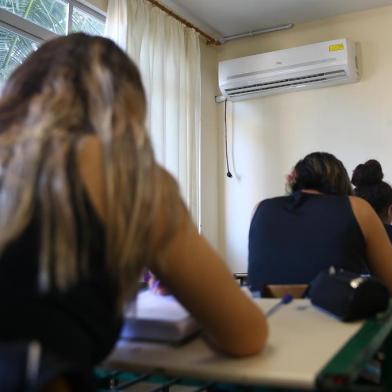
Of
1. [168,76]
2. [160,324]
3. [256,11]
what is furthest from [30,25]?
[160,324]

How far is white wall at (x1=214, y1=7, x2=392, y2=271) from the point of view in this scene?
3.29 meters

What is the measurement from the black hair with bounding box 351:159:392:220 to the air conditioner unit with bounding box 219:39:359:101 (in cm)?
107

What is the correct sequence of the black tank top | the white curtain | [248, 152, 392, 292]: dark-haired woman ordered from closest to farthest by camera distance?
the black tank top, [248, 152, 392, 292]: dark-haired woman, the white curtain

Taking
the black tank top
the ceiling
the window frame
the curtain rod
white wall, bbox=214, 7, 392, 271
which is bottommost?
the black tank top

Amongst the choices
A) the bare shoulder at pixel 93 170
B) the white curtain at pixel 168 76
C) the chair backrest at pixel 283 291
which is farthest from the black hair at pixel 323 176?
the bare shoulder at pixel 93 170

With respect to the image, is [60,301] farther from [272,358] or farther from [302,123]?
[302,123]

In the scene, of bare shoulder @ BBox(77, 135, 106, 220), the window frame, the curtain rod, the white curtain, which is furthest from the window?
bare shoulder @ BBox(77, 135, 106, 220)

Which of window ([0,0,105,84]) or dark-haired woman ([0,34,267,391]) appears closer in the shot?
dark-haired woman ([0,34,267,391])

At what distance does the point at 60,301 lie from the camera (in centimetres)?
65

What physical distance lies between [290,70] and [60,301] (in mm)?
3085

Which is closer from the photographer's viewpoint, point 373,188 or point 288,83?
point 373,188

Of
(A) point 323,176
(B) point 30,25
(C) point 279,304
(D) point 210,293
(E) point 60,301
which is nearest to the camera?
(E) point 60,301

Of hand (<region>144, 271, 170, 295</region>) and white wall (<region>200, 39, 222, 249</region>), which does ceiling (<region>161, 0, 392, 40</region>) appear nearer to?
white wall (<region>200, 39, 222, 249</region>)

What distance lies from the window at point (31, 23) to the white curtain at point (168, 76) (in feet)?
0.60
